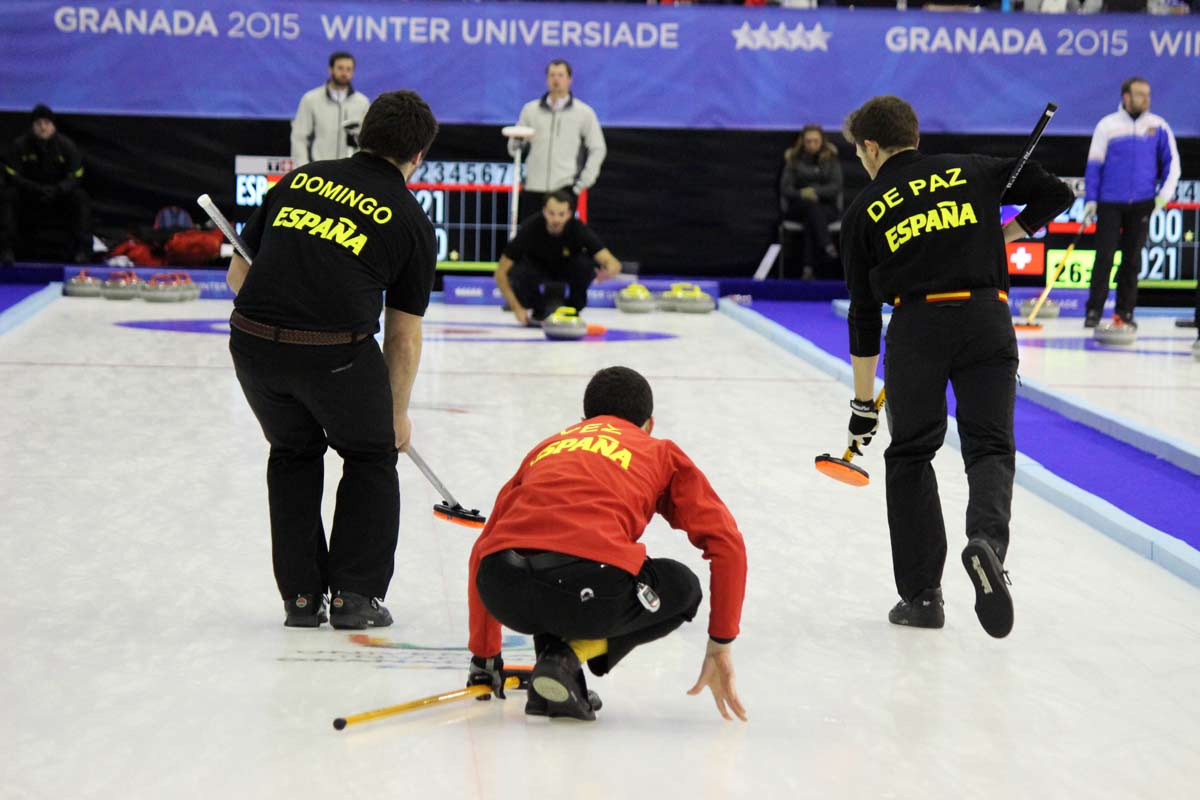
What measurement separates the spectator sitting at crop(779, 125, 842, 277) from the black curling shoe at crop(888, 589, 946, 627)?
10.4m

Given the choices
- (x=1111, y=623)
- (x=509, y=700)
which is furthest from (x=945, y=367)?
(x=509, y=700)

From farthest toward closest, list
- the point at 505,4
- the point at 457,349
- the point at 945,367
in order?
the point at 505,4 < the point at 457,349 < the point at 945,367

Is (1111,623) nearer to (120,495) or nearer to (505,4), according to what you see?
(120,495)

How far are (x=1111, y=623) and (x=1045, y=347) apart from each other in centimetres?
713

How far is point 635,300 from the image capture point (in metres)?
13.9

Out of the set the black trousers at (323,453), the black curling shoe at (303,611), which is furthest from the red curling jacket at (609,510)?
the black curling shoe at (303,611)

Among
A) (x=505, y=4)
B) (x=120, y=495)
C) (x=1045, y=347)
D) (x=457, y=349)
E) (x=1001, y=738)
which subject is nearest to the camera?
(x=1001, y=738)

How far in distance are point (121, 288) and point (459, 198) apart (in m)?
3.06

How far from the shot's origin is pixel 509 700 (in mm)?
3764

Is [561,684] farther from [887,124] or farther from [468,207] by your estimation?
[468,207]

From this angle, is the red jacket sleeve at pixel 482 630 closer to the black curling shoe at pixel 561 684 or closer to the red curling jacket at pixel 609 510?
the red curling jacket at pixel 609 510

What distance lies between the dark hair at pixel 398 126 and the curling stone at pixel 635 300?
964cm

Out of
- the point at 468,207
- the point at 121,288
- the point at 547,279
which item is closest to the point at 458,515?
the point at 547,279

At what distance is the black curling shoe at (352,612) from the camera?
4.34 meters
